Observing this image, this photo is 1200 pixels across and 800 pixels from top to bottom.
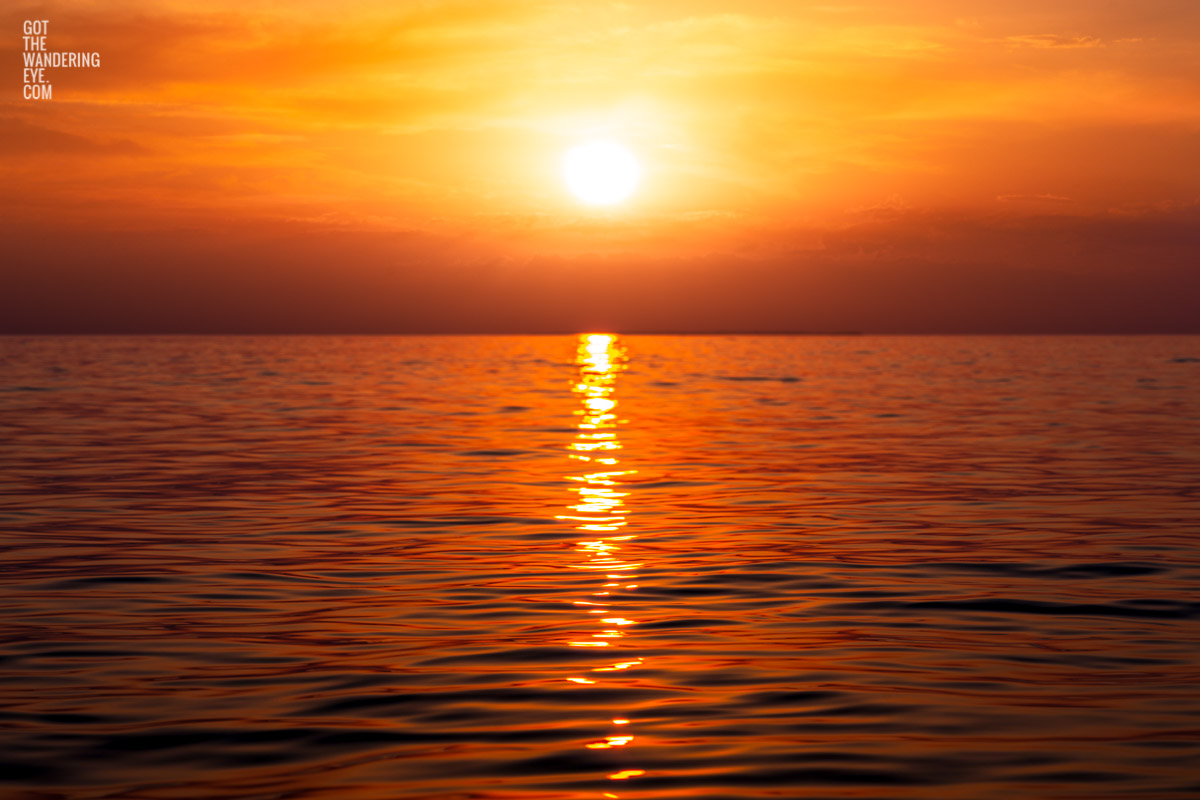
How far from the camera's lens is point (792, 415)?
35062mm

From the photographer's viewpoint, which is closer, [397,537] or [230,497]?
[397,537]

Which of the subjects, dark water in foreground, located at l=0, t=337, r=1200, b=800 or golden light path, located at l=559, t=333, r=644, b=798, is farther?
golden light path, located at l=559, t=333, r=644, b=798

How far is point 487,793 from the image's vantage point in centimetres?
616

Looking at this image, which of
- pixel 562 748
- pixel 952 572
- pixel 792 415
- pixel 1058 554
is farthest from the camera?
pixel 792 415

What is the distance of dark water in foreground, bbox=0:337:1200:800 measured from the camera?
21.7 ft

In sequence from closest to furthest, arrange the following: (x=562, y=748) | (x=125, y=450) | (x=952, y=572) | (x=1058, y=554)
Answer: (x=562, y=748)
(x=952, y=572)
(x=1058, y=554)
(x=125, y=450)

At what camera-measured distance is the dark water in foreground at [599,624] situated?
21.7 ft

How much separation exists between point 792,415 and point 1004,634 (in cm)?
2551

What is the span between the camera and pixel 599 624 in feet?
33.0

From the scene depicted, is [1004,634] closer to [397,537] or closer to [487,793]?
[487,793]

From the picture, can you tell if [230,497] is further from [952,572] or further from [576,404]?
[576,404]

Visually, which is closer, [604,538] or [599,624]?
[599,624]

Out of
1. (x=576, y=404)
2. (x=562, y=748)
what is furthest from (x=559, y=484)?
(x=576, y=404)

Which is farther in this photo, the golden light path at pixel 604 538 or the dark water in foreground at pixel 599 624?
the golden light path at pixel 604 538
